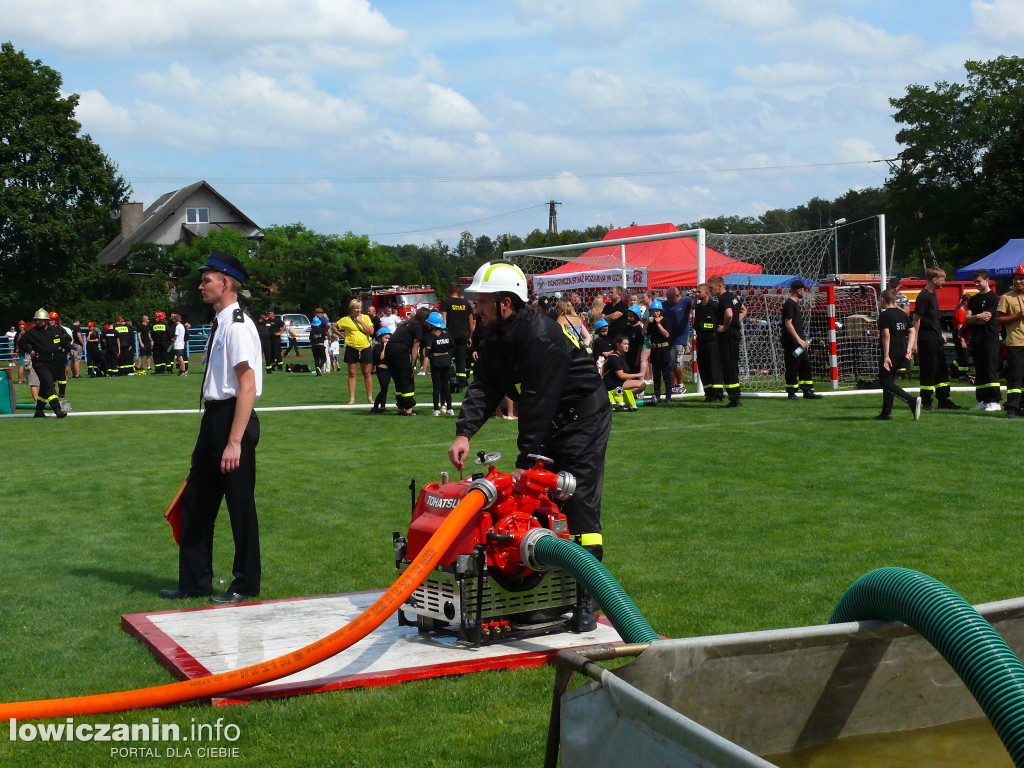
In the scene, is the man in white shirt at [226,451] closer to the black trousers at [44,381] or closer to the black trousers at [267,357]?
the black trousers at [44,381]

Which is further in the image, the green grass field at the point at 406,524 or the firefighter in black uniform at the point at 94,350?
the firefighter in black uniform at the point at 94,350

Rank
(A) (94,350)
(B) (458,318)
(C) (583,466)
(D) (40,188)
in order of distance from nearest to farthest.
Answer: (C) (583,466) → (B) (458,318) → (A) (94,350) → (D) (40,188)

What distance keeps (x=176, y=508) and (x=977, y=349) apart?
1312cm

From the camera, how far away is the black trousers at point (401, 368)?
1781cm

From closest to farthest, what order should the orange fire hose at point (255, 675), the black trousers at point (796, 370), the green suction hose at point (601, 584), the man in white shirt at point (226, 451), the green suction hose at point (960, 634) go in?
the green suction hose at point (960, 634) < the green suction hose at point (601, 584) < the orange fire hose at point (255, 675) < the man in white shirt at point (226, 451) < the black trousers at point (796, 370)

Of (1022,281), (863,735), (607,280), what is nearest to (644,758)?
(863,735)

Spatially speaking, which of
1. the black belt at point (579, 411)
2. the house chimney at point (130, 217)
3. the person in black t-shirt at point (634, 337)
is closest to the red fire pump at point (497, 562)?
the black belt at point (579, 411)

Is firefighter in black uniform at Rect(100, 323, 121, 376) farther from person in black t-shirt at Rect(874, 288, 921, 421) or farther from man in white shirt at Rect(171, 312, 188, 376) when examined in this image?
person in black t-shirt at Rect(874, 288, 921, 421)

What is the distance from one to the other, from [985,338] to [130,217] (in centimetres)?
8258

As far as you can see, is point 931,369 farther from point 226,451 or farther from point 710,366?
point 226,451

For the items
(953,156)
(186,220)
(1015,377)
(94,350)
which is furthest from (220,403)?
(186,220)

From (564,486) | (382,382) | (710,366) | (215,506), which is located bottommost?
(215,506)

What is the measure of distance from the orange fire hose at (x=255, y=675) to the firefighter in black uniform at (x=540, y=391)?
61cm

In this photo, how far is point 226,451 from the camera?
21.0 ft
